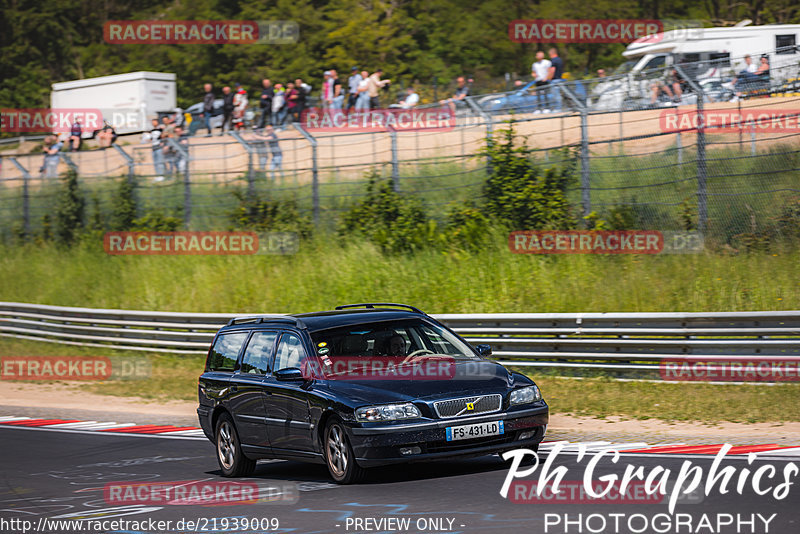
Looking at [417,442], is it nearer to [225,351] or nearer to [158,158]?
[225,351]

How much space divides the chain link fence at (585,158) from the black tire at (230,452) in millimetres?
10982

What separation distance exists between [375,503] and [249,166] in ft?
64.7

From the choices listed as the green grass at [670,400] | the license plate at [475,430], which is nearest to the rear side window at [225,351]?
the license plate at [475,430]

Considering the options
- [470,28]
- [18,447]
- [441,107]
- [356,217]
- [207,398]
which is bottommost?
[18,447]

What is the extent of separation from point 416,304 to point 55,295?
41.4 feet

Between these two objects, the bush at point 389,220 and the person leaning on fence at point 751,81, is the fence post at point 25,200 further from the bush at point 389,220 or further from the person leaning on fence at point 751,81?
the person leaning on fence at point 751,81

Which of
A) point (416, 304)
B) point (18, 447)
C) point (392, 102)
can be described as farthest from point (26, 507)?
point (392, 102)

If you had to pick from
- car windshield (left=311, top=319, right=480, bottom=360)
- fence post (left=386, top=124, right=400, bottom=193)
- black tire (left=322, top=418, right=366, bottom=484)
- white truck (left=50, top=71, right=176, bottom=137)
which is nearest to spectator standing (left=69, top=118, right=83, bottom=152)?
white truck (left=50, top=71, right=176, bottom=137)

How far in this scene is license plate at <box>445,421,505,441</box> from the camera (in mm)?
9195

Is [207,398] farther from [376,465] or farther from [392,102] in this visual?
[392,102]

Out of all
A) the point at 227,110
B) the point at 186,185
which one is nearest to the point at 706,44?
the point at 227,110

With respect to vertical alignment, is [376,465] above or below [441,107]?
below

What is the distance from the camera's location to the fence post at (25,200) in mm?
32719

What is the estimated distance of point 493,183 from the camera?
2375cm
